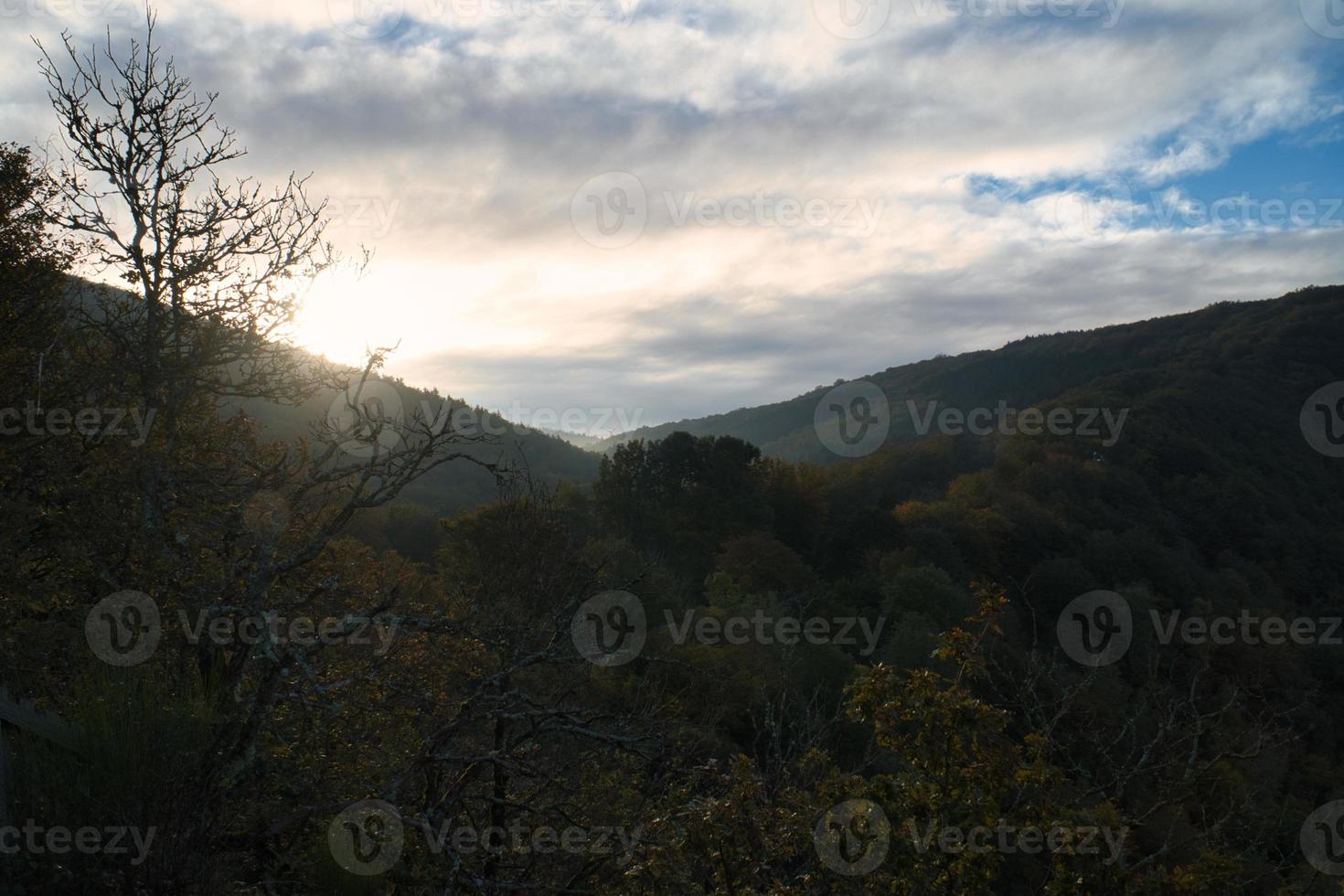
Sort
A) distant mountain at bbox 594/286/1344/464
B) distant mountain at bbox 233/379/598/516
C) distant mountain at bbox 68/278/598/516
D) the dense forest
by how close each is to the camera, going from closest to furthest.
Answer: the dense forest → distant mountain at bbox 68/278/598/516 → distant mountain at bbox 233/379/598/516 → distant mountain at bbox 594/286/1344/464

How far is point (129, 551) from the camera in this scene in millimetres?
8211

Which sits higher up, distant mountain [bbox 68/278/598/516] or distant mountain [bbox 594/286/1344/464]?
distant mountain [bbox 594/286/1344/464]

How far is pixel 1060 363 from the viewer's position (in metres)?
126

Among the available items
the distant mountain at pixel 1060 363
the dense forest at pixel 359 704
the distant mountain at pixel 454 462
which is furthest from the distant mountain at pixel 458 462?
the dense forest at pixel 359 704

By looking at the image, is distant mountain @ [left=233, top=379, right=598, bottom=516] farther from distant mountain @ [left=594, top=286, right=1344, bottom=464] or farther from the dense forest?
the dense forest

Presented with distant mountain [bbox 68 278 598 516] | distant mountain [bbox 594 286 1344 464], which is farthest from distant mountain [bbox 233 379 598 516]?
distant mountain [bbox 594 286 1344 464]

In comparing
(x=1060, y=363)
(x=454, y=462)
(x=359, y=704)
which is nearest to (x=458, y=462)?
(x=454, y=462)

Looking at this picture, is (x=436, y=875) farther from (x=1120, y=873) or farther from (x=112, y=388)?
(x=112, y=388)

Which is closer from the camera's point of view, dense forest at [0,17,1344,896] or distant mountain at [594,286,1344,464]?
dense forest at [0,17,1344,896]

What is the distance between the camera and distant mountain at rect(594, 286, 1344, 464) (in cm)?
10294

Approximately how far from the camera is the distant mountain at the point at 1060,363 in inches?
4053

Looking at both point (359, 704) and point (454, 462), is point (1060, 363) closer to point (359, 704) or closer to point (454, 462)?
point (454, 462)

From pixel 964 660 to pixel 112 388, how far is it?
34.9 ft

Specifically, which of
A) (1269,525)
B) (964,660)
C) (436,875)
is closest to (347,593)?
(436,875)
